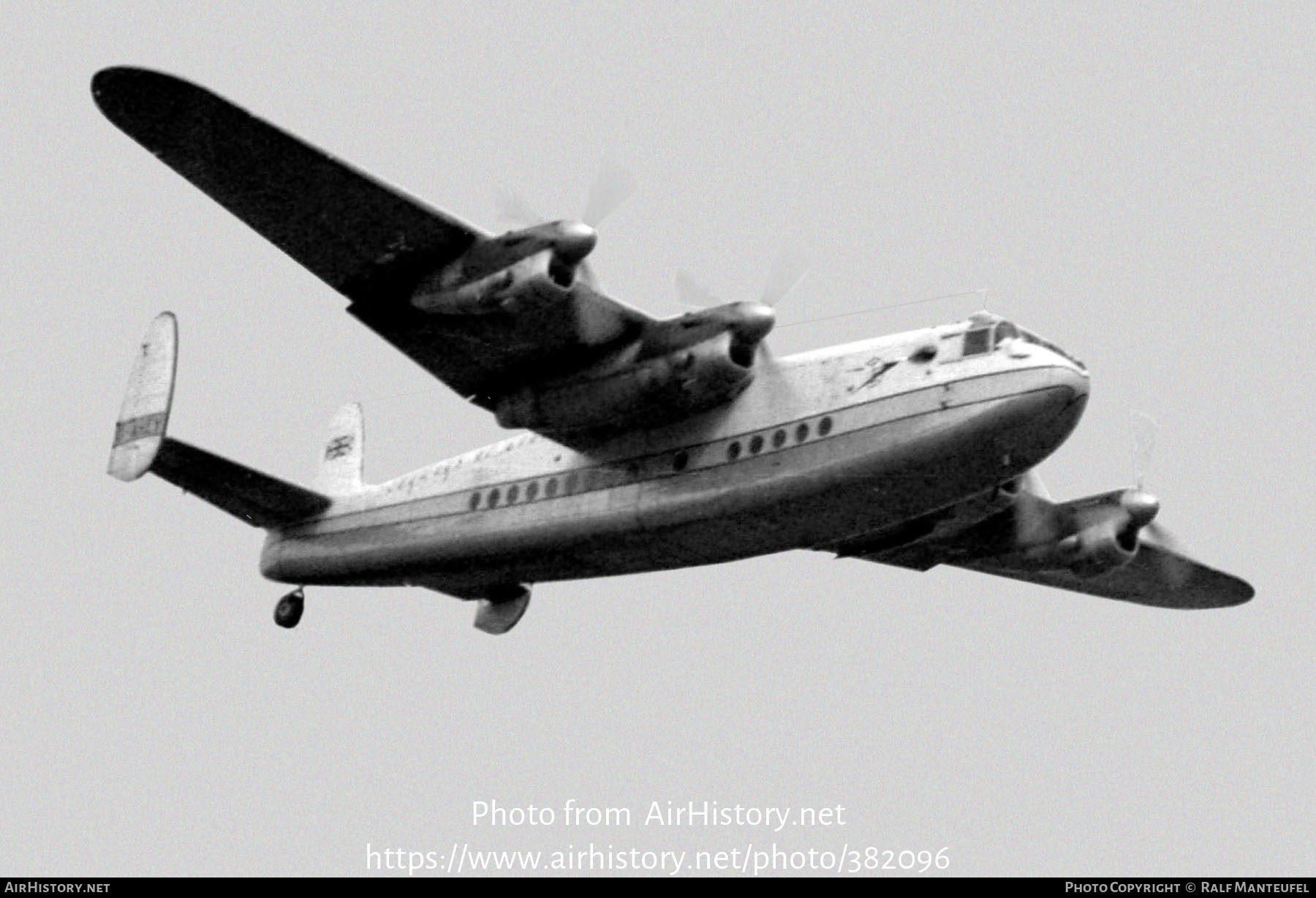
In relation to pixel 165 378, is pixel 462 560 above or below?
below

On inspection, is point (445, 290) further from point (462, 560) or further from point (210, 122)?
point (462, 560)

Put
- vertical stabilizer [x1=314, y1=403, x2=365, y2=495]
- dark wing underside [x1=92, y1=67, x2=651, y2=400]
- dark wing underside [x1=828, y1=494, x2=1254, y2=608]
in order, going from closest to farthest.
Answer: dark wing underside [x1=92, y1=67, x2=651, y2=400] < dark wing underside [x1=828, y1=494, x2=1254, y2=608] < vertical stabilizer [x1=314, y1=403, x2=365, y2=495]

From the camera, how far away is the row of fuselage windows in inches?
619

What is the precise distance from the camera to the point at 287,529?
66.2 feet

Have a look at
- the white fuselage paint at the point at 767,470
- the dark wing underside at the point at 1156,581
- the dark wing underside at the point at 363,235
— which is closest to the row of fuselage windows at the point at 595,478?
the white fuselage paint at the point at 767,470

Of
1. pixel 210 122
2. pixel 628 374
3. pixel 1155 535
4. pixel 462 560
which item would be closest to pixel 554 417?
pixel 628 374

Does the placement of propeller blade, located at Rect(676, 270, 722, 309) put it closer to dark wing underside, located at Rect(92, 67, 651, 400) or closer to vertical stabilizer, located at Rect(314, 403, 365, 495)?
dark wing underside, located at Rect(92, 67, 651, 400)

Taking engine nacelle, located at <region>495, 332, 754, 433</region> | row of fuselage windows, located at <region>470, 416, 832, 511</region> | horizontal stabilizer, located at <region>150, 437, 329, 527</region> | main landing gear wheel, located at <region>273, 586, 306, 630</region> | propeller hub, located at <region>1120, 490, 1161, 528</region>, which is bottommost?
main landing gear wheel, located at <region>273, 586, 306, 630</region>

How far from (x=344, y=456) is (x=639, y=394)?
6.95 meters

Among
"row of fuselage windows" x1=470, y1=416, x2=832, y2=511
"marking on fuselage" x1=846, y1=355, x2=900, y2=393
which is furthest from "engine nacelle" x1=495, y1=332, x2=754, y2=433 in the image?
"marking on fuselage" x1=846, y1=355, x2=900, y2=393

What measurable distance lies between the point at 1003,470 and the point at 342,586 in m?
8.25

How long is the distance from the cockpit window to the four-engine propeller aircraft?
0.02m

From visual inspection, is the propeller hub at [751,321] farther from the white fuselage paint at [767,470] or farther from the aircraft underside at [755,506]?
the aircraft underside at [755,506]

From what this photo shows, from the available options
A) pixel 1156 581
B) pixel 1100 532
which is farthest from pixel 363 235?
pixel 1156 581
